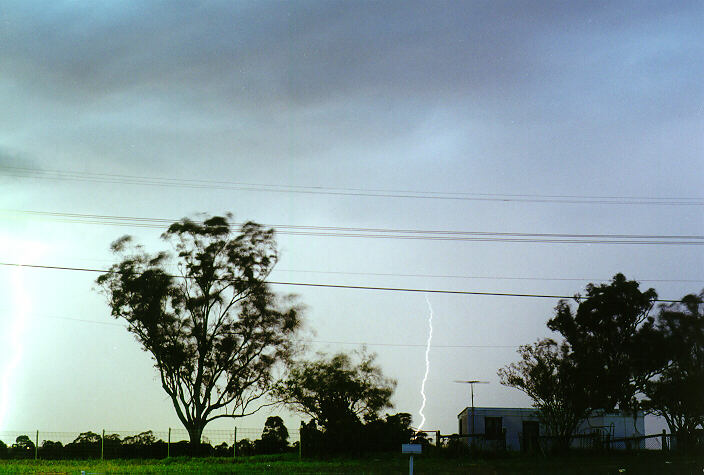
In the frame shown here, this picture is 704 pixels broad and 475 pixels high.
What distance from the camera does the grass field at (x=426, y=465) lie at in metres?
24.8

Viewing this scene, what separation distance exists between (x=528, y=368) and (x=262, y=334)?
14.4 m

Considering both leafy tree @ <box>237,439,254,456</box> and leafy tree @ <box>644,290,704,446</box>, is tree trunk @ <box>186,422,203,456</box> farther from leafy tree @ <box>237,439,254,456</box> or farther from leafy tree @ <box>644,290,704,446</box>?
leafy tree @ <box>644,290,704,446</box>

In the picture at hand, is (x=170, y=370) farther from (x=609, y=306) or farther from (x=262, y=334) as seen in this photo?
(x=609, y=306)

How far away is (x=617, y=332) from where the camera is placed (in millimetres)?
44781

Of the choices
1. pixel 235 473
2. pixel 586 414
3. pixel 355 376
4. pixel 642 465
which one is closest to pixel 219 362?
pixel 355 376

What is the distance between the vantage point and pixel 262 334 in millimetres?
40312

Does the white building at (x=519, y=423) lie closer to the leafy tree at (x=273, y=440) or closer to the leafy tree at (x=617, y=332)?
the leafy tree at (x=617, y=332)

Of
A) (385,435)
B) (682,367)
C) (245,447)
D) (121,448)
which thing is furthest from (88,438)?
(682,367)

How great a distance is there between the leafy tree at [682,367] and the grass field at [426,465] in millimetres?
14692

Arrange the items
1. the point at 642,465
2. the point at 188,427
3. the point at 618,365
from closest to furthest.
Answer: the point at 642,465
the point at 188,427
the point at 618,365

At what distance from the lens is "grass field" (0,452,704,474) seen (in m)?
24.8

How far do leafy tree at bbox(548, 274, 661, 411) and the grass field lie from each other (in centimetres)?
1194

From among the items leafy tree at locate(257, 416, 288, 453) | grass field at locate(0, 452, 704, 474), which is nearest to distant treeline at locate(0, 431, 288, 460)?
leafy tree at locate(257, 416, 288, 453)

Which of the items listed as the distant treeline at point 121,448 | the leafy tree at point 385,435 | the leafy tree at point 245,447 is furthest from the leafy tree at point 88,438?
the leafy tree at point 385,435
